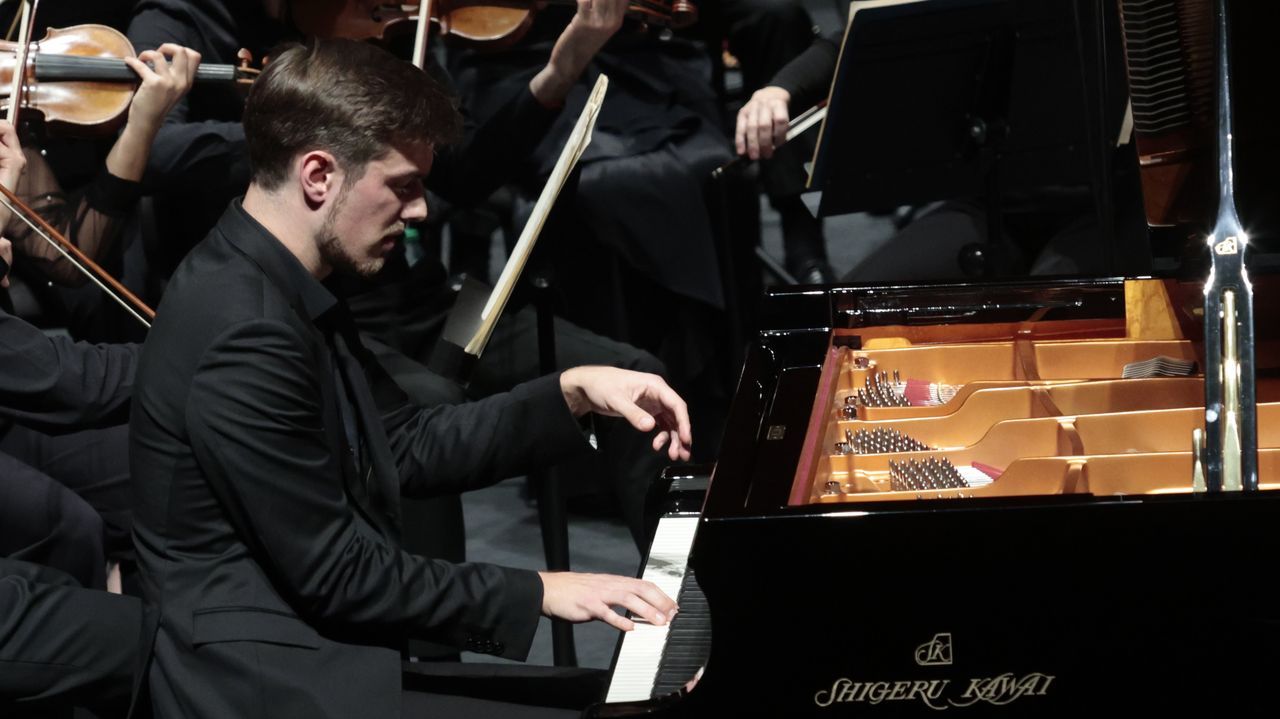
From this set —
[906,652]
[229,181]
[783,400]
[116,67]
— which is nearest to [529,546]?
[229,181]

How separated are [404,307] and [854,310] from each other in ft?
4.33

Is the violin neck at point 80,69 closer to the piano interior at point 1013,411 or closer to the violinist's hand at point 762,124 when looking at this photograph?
the violinist's hand at point 762,124

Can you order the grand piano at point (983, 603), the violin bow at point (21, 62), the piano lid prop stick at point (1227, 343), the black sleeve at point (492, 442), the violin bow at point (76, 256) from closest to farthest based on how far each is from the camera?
1. the grand piano at point (983, 603)
2. the piano lid prop stick at point (1227, 343)
3. the black sleeve at point (492, 442)
4. the violin bow at point (76, 256)
5. the violin bow at point (21, 62)

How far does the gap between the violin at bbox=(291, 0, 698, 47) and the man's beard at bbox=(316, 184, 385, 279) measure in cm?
150

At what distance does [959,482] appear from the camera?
5.29ft

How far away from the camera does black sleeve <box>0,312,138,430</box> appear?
236 centimetres

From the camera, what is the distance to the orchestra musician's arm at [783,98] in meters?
2.97

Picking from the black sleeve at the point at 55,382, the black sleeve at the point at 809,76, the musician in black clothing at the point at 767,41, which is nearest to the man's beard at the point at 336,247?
the black sleeve at the point at 55,382

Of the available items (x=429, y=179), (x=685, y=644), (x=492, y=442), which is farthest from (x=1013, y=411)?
(x=429, y=179)

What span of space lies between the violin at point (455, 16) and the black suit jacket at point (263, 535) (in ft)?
5.11

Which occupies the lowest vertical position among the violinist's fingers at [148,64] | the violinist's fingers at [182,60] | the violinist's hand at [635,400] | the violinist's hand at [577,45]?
the violinist's hand at [635,400]

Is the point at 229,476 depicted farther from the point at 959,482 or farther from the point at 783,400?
the point at 959,482

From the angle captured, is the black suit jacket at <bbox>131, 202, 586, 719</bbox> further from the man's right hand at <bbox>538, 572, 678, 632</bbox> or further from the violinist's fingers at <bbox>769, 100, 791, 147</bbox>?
the violinist's fingers at <bbox>769, 100, 791, 147</bbox>

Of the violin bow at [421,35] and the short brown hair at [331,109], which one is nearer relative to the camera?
the short brown hair at [331,109]
